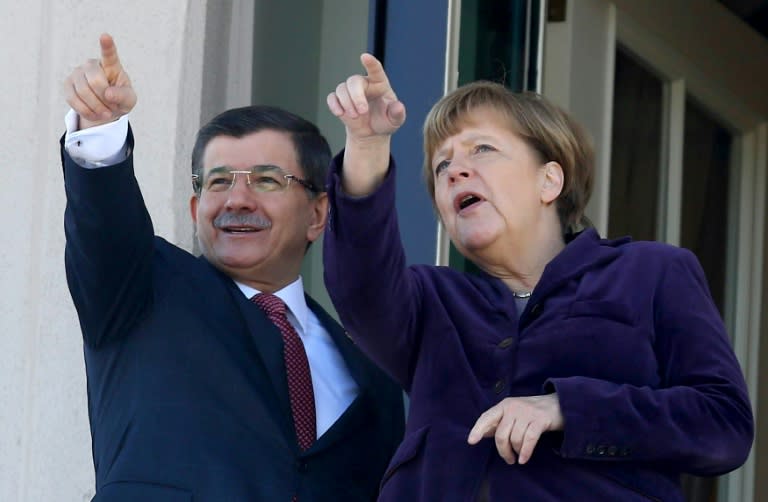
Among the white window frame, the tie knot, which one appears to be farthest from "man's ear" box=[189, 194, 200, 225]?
the white window frame

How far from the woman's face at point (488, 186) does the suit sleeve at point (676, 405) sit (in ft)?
0.93

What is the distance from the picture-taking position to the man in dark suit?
289 centimetres

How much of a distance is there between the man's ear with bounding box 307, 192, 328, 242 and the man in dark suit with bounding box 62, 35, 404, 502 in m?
0.06

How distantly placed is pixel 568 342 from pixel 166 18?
1.54m

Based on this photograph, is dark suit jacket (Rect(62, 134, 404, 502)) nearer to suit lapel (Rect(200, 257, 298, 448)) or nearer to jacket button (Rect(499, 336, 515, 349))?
suit lapel (Rect(200, 257, 298, 448))

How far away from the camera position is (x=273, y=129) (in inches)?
137

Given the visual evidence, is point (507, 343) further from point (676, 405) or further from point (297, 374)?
point (297, 374)

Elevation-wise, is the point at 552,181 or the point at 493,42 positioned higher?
the point at 493,42

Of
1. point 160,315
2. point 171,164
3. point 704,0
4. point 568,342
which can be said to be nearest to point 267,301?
point 160,315

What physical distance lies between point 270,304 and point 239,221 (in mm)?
174

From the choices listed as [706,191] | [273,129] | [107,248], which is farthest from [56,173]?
[706,191]

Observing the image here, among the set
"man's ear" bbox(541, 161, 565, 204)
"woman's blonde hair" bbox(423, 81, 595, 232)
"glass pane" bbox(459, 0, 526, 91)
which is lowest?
"man's ear" bbox(541, 161, 565, 204)

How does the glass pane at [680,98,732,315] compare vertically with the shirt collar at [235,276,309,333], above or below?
above

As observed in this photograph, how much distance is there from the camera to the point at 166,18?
3842mm
